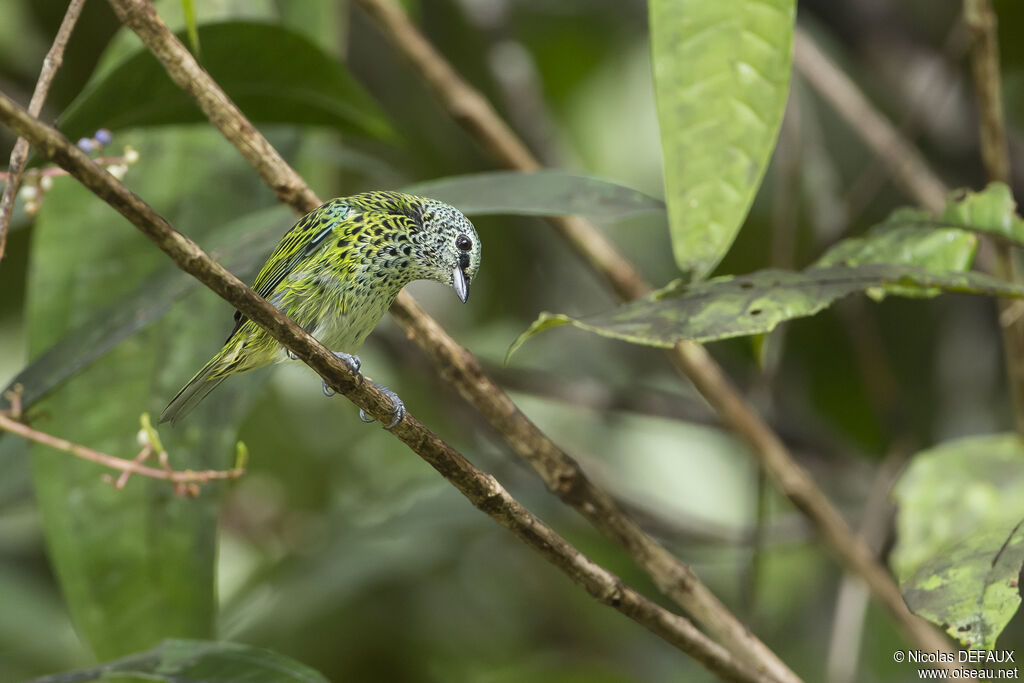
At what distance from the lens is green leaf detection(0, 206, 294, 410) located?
1380mm

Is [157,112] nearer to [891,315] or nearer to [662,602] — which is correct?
[662,602]

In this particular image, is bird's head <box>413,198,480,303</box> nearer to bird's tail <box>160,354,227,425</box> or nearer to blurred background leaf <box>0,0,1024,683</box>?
bird's tail <box>160,354,227,425</box>

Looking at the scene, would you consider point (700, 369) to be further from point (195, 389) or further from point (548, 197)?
point (195, 389)

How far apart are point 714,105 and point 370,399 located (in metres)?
0.61

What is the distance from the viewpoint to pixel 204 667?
4.47 ft

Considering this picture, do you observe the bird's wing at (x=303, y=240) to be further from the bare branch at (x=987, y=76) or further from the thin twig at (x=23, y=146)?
the bare branch at (x=987, y=76)

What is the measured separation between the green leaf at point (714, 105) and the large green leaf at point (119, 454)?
33.3 inches

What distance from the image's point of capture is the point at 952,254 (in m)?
1.50

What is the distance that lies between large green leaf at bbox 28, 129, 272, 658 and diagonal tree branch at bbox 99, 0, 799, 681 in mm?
520

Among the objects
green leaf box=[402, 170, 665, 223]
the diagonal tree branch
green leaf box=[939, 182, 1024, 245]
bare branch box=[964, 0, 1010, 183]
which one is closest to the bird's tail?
the diagonal tree branch

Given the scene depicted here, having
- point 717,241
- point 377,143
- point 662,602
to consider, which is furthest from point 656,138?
point 717,241

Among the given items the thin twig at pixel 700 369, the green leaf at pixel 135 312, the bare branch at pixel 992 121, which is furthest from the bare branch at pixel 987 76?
the green leaf at pixel 135 312

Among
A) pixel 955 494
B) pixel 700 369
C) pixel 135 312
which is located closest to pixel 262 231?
pixel 135 312

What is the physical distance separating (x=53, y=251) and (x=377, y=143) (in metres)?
1.56
